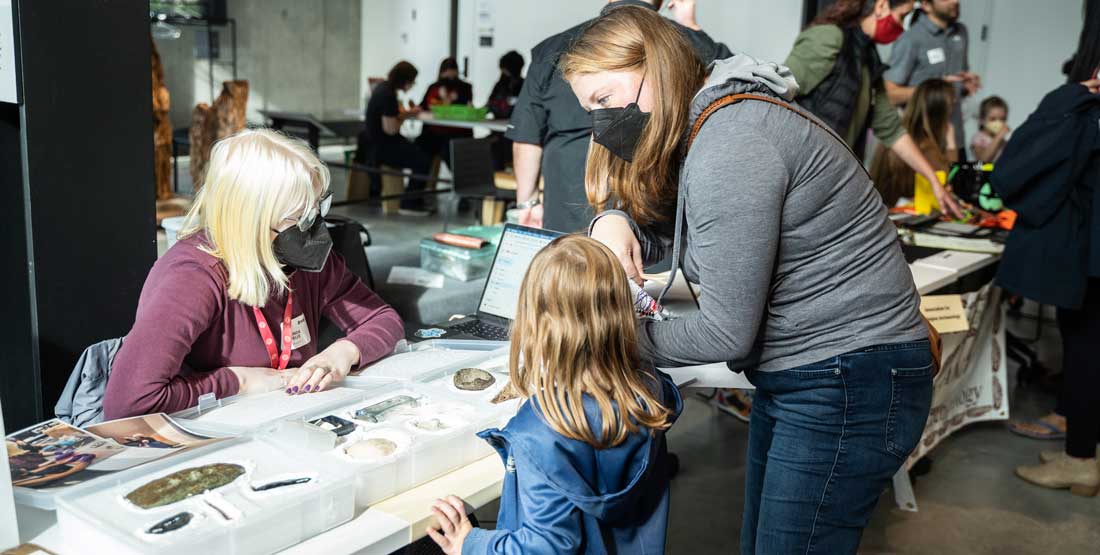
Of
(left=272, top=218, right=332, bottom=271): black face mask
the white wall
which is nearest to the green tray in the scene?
the white wall

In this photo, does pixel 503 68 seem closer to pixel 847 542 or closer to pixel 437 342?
pixel 437 342

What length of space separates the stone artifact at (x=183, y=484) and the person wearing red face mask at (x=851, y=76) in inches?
101

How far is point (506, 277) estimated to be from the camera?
2.21 m

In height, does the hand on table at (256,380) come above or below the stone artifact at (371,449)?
below

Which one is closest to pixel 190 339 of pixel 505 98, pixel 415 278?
pixel 415 278

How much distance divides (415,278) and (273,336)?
110 centimetres

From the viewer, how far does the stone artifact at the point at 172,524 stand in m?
1.03

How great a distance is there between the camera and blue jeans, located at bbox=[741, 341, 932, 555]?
1363 mm

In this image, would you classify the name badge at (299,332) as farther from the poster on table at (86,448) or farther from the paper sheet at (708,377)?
the paper sheet at (708,377)

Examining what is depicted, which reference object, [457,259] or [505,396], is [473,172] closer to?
[457,259]

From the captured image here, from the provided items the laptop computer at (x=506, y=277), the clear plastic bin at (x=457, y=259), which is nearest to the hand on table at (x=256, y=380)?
the laptop computer at (x=506, y=277)

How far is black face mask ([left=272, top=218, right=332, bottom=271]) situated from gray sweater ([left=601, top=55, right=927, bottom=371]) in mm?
698

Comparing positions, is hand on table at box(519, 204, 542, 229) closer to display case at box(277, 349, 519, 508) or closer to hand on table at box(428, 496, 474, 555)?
display case at box(277, 349, 519, 508)

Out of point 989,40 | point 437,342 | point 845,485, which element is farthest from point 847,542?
point 989,40
